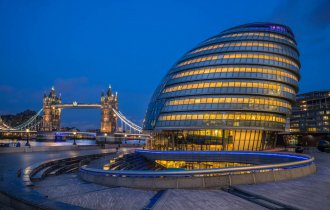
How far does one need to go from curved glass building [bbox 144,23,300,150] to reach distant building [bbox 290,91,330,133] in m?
115

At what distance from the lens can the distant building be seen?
166 meters

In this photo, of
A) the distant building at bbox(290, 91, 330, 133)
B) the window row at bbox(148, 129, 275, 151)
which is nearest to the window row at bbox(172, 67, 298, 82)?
the window row at bbox(148, 129, 275, 151)

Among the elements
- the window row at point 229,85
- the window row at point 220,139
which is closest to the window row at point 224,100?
the window row at point 229,85

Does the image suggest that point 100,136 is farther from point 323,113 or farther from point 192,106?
point 323,113

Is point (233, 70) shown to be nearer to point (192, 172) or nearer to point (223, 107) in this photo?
point (223, 107)

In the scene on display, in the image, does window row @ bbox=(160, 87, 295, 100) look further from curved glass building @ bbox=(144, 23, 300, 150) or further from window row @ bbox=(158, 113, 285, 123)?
window row @ bbox=(158, 113, 285, 123)

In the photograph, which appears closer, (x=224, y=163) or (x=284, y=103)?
(x=224, y=163)

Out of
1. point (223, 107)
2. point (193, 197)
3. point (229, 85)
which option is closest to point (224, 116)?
point (223, 107)

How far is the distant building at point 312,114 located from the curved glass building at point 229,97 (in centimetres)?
11518

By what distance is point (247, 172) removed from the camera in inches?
733

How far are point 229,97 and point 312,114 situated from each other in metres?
139

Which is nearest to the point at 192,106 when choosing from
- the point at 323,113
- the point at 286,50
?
the point at 286,50

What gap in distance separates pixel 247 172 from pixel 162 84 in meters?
48.7

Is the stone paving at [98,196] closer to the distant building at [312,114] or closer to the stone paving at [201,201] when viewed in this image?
the stone paving at [201,201]
